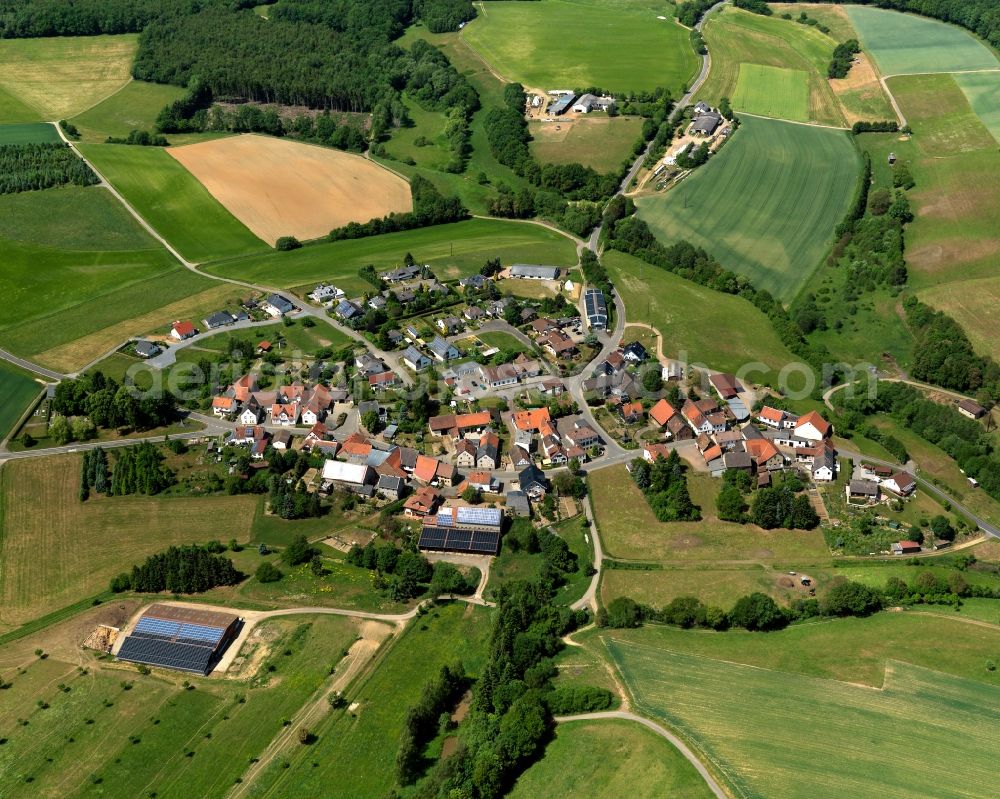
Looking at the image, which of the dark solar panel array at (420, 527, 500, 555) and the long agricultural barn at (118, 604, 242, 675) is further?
the dark solar panel array at (420, 527, 500, 555)

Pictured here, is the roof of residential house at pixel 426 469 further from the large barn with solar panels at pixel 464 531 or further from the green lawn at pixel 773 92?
the green lawn at pixel 773 92

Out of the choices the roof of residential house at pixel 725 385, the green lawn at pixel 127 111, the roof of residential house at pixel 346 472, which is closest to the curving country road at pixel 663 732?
the roof of residential house at pixel 346 472

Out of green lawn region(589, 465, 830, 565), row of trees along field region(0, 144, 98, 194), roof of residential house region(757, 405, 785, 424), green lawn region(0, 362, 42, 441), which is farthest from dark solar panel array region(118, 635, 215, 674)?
row of trees along field region(0, 144, 98, 194)

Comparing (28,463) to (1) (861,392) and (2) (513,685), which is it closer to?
(2) (513,685)

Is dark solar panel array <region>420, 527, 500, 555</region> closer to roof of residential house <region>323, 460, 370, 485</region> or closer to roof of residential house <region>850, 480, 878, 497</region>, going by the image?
roof of residential house <region>323, 460, 370, 485</region>

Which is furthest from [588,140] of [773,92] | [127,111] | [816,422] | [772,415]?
[127,111]

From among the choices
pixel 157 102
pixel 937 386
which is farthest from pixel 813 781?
pixel 157 102

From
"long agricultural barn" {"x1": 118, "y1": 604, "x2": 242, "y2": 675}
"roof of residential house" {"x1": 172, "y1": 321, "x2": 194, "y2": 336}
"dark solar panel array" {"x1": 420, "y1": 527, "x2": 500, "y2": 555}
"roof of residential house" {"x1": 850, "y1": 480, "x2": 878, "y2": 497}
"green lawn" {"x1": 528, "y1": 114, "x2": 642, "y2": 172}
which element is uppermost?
"green lawn" {"x1": 528, "y1": 114, "x2": 642, "y2": 172}

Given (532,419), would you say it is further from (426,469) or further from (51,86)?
(51,86)
